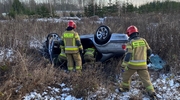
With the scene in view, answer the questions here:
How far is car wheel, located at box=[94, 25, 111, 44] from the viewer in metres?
4.92

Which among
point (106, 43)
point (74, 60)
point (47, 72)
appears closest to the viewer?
point (47, 72)

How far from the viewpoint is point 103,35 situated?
5055 millimetres

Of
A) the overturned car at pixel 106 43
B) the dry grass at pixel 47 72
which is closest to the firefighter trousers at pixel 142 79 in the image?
the dry grass at pixel 47 72

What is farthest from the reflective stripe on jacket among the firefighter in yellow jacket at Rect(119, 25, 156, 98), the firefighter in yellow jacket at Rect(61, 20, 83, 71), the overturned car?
the firefighter in yellow jacket at Rect(61, 20, 83, 71)

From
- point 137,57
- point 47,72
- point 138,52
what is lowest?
point 47,72

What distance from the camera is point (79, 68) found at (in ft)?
17.1

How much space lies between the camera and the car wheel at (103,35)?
16.1 feet

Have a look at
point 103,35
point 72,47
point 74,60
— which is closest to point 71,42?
point 72,47

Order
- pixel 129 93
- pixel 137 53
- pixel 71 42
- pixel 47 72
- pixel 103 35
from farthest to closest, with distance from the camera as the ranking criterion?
pixel 71 42 < pixel 103 35 < pixel 47 72 < pixel 129 93 < pixel 137 53

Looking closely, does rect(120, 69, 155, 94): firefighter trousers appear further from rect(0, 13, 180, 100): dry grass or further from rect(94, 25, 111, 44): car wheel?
rect(94, 25, 111, 44): car wheel

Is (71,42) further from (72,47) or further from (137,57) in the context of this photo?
(137,57)

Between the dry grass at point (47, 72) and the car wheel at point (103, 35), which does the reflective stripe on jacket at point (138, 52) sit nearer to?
the dry grass at point (47, 72)

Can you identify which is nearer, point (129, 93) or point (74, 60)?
point (129, 93)

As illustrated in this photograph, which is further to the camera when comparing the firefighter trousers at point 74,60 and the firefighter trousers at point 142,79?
the firefighter trousers at point 74,60
